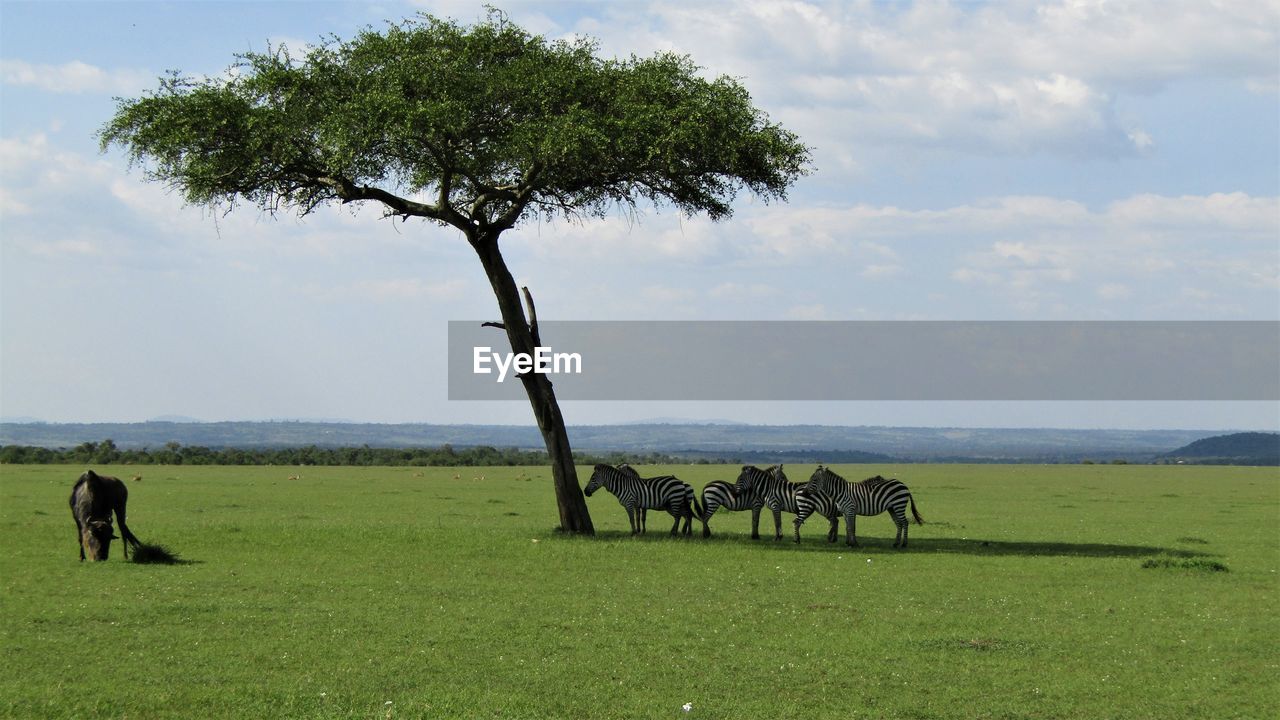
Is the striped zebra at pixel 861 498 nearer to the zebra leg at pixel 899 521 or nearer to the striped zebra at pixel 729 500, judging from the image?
the zebra leg at pixel 899 521

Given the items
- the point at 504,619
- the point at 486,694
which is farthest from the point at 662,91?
the point at 486,694

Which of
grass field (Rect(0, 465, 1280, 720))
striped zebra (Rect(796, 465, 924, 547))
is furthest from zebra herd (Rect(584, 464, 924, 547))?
grass field (Rect(0, 465, 1280, 720))

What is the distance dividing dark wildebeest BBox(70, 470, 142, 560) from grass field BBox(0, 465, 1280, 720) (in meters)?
0.53

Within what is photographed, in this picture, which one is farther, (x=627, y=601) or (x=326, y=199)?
(x=326, y=199)

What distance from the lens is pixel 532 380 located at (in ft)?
90.0

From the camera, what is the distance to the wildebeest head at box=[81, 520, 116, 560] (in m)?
21.0

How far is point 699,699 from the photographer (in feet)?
38.2

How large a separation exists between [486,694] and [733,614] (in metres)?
5.46

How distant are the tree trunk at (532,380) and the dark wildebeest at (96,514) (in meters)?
9.04

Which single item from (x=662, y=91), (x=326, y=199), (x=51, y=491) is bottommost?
(x=51, y=491)

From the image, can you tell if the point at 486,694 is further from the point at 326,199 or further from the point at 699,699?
the point at 326,199

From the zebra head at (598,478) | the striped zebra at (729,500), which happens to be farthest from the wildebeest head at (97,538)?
the striped zebra at (729,500)

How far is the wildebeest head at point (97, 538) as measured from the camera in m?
21.0

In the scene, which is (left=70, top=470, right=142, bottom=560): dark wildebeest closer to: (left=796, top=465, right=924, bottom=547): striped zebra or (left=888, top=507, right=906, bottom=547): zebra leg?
(left=796, top=465, right=924, bottom=547): striped zebra
